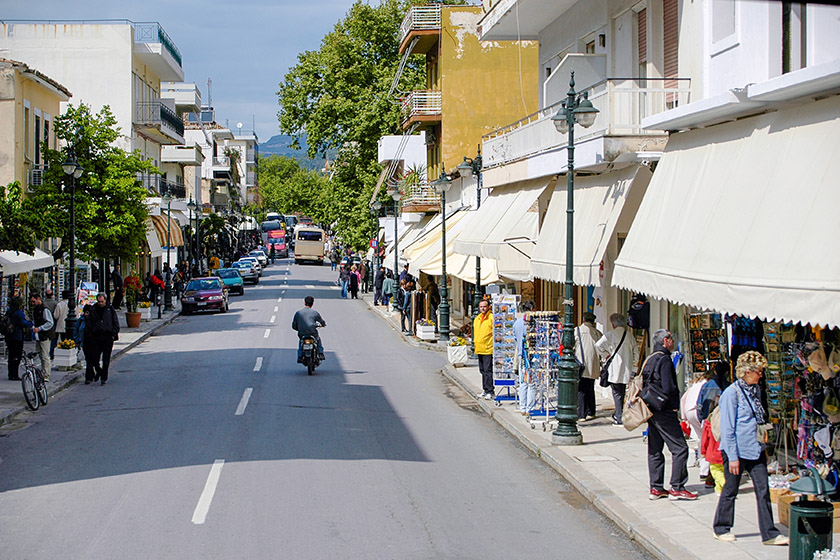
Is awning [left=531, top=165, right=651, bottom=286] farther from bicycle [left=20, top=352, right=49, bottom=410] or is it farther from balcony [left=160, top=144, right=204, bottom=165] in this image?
balcony [left=160, top=144, right=204, bottom=165]

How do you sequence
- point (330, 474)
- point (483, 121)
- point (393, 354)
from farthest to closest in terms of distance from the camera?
point (483, 121) < point (393, 354) < point (330, 474)

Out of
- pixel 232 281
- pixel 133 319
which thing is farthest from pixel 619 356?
pixel 232 281

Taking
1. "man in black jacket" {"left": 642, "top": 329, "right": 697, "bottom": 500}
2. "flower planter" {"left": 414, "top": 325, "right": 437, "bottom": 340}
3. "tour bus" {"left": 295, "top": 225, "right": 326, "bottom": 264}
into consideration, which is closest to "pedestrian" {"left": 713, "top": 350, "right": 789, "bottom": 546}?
"man in black jacket" {"left": 642, "top": 329, "right": 697, "bottom": 500}

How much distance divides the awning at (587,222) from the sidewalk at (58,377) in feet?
33.5

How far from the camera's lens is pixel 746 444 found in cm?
880

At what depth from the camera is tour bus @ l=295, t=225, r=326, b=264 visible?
97.8 meters

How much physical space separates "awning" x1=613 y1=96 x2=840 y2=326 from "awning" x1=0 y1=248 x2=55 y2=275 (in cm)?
1706

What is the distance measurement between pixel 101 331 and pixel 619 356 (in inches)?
466

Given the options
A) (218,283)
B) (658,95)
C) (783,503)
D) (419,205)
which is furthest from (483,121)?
(783,503)

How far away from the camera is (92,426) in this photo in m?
16.1

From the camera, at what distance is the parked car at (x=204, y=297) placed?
4388 centimetres

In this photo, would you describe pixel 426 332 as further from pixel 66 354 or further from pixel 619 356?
pixel 619 356

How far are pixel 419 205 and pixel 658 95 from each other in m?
29.2

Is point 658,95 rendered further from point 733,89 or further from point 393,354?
point 393,354
